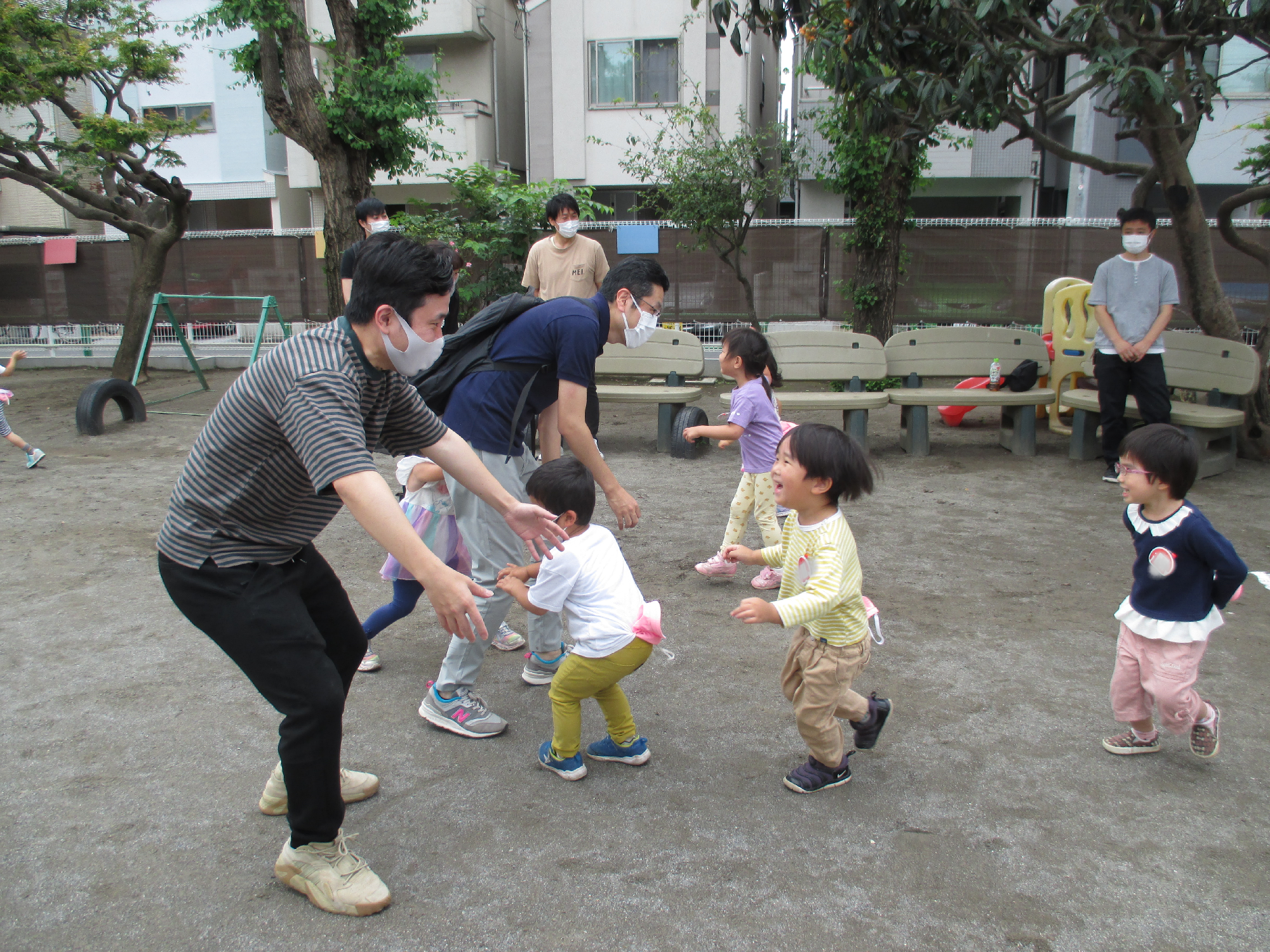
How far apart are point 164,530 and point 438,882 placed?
1206 mm

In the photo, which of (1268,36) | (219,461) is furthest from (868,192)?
(219,461)

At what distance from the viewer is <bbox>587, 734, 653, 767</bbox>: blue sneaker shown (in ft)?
10.5

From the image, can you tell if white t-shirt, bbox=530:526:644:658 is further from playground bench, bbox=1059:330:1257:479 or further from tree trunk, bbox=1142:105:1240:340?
tree trunk, bbox=1142:105:1240:340

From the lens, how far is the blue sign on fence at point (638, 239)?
1360 cm

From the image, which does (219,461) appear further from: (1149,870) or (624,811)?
(1149,870)

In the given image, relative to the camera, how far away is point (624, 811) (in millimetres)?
2934

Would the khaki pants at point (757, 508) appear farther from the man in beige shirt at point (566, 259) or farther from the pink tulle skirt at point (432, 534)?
the man in beige shirt at point (566, 259)

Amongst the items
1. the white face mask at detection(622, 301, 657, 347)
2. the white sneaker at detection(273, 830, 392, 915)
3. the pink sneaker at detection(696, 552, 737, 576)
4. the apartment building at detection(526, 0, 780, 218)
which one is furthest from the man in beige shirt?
the apartment building at detection(526, 0, 780, 218)

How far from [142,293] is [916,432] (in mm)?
10358

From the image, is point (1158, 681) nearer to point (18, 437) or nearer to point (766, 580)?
point (766, 580)

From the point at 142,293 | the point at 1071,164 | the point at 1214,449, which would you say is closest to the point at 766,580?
the point at 1214,449

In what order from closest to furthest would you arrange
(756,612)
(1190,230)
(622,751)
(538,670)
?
(756,612) → (622,751) → (538,670) → (1190,230)

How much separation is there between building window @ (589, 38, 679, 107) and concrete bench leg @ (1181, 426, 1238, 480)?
14281mm

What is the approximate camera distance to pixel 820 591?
109 inches
